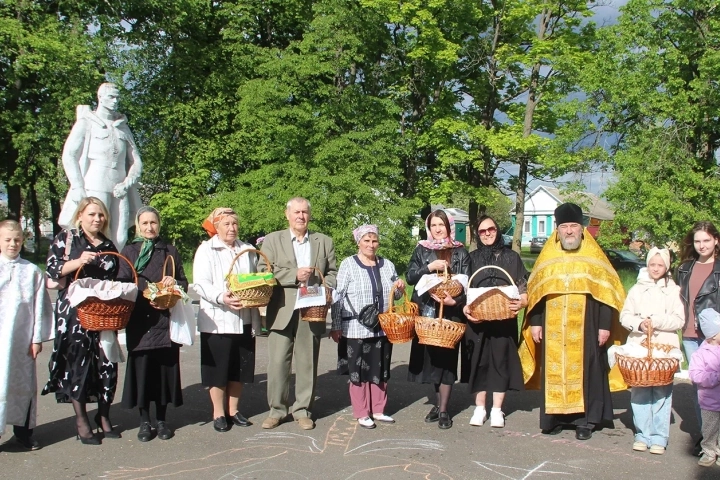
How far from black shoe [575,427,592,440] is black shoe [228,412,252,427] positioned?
106 inches

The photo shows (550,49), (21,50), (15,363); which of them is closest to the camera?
(15,363)

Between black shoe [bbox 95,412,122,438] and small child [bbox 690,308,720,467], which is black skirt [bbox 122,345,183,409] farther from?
small child [bbox 690,308,720,467]

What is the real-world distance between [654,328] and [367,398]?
2344mm

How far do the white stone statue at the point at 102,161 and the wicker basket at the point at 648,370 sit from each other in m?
5.93

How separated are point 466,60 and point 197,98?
9.78 meters

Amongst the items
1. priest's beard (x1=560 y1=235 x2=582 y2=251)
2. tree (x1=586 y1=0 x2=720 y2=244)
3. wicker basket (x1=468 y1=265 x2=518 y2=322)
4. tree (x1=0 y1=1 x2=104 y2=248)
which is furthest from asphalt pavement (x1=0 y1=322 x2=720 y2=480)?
tree (x1=0 y1=1 x2=104 y2=248)

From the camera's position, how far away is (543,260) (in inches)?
223

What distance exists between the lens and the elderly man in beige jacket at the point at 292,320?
216 inches

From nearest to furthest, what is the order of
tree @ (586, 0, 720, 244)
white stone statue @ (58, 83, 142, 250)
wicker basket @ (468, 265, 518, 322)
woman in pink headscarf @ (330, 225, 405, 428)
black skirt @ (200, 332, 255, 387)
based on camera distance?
wicker basket @ (468, 265, 518, 322) < black skirt @ (200, 332, 255, 387) < woman in pink headscarf @ (330, 225, 405, 428) < white stone statue @ (58, 83, 142, 250) < tree @ (586, 0, 720, 244)

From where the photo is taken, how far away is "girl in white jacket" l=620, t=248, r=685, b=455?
16.5 ft

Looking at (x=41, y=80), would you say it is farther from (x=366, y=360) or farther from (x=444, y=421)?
(x=444, y=421)

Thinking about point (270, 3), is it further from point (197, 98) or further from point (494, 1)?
point (494, 1)

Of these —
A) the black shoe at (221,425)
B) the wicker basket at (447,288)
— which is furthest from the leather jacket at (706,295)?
the black shoe at (221,425)

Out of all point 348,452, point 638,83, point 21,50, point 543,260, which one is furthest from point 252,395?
point 21,50
